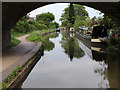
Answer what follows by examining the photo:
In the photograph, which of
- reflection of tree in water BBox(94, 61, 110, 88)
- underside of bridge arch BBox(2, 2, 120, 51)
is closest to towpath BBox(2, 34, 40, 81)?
underside of bridge arch BBox(2, 2, 120, 51)

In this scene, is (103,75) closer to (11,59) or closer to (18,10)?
(11,59)

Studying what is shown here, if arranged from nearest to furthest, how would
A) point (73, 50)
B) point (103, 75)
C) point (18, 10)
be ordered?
point (103, 75) → point (18, 10) → point (73, 50)

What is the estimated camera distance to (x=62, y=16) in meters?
65.9

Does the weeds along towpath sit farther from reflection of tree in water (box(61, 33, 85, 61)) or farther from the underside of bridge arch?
reflection of tree in water (box(61, 33, 85, 61))


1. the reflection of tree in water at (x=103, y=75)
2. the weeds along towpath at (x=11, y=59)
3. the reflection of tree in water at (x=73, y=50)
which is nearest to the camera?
the reflection of tree in water at (x=103, y=75)

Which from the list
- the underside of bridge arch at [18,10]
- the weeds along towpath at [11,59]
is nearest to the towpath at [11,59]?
the weeds along towpath at [11,59]

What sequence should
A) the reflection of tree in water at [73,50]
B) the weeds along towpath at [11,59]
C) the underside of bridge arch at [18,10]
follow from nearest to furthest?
the weeds along towpath at [11,59], the underside of bridge arch at [18,10], the reflection of tree in water at [73,50]

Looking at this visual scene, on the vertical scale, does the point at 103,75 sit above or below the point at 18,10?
below

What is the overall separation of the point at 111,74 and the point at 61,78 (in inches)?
82.4

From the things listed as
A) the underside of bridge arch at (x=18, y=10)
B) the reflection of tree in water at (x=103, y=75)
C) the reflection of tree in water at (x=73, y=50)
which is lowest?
the reflection of tree in water at (x=103, y=75)

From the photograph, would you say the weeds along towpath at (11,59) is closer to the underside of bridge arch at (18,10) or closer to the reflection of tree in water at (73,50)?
the underside of bridge arch at (18,10)

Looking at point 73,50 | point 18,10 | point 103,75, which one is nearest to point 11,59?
point 18,10

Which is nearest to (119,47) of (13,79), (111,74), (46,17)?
(111,74)

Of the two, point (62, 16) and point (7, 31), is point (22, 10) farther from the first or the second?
point (62, 16)
